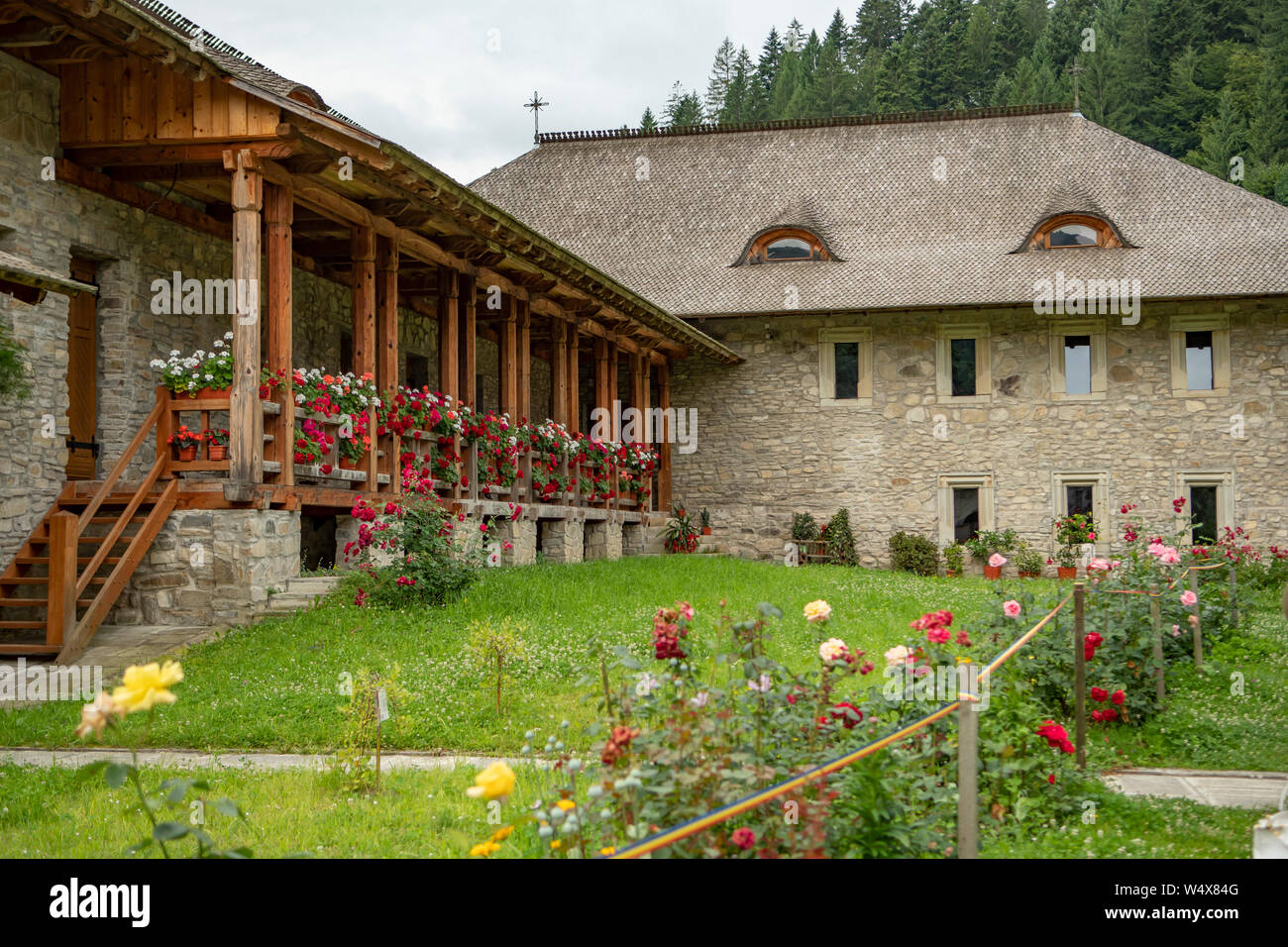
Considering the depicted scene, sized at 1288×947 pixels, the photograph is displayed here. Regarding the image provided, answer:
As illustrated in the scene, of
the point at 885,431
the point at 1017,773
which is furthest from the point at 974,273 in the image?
the point at 1017,773

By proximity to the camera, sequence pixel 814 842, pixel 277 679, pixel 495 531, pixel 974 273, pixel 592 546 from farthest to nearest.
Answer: pixel 974 273 → pixel 592 546 → pixel 495 531 → pixel 277 679 → pixel 814 842

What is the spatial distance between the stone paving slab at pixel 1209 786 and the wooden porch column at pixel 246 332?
722 cm

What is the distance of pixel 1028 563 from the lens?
21.2 meters

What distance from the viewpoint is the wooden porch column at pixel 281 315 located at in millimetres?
10898

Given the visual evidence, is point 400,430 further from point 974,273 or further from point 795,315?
point 974,273

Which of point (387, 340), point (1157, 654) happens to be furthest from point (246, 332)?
point (1157, 654)

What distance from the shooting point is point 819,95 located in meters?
49.7

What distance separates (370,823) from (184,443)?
20.3ft

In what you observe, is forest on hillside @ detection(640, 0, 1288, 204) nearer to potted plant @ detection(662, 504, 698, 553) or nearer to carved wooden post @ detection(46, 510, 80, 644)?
potted plant @ detection(662, 504, 698, 553)

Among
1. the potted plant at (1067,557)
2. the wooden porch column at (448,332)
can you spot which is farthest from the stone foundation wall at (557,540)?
the potted plant at (1067,557)

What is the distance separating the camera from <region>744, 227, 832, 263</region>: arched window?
23.6 m

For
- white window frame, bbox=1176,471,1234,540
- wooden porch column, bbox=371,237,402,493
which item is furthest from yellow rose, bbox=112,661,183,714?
white window frame, bbox=1176,471,1234,540

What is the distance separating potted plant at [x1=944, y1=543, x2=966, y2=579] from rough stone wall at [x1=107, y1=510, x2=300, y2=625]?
13875 mm
